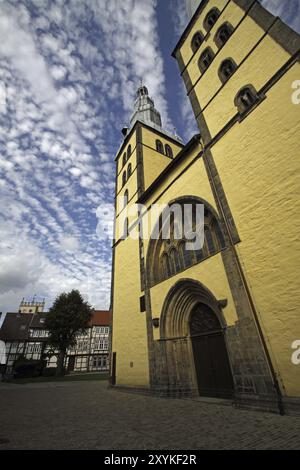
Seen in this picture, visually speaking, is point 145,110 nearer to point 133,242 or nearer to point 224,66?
point 224,66

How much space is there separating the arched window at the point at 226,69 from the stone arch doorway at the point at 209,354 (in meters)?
9.90

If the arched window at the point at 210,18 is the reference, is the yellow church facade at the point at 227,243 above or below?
below

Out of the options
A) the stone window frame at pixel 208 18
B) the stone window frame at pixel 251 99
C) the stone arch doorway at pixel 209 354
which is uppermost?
the stone window frame at pixel 208 18

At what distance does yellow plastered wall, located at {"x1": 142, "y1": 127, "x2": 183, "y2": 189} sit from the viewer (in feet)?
55.3

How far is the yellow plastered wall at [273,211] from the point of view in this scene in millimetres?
5621

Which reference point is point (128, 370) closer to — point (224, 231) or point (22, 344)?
point (224, 231)

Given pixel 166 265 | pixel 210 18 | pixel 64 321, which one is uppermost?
pixel 210 18

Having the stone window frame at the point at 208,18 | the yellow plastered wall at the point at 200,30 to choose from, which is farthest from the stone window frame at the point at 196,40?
the stone window frame at the point at 208,18

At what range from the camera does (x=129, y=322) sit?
1320 cm

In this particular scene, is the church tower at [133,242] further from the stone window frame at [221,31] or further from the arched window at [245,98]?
the arched window at [245,98]

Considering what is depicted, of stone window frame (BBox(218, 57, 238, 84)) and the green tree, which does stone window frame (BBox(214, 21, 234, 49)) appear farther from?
the green tree

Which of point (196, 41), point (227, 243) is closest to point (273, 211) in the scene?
point (227, 243)

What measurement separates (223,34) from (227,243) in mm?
10401

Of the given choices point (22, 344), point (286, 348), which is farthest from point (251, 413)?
point (22, 344)
